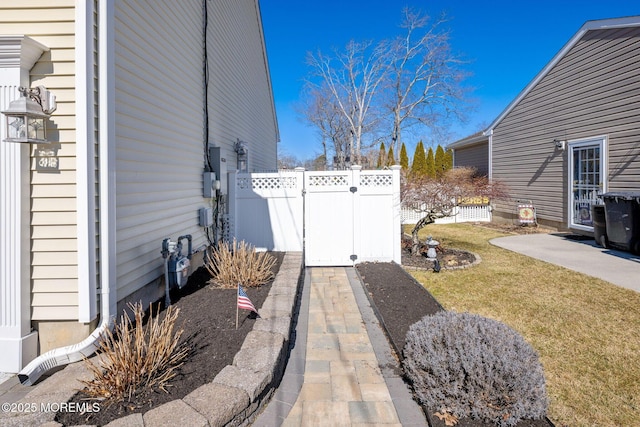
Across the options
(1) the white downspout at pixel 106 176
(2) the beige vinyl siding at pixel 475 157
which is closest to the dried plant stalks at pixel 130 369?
(1) the white downspout at pixel 106 176

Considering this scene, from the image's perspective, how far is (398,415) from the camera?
2371mm

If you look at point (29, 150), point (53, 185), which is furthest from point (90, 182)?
point (29, 150)

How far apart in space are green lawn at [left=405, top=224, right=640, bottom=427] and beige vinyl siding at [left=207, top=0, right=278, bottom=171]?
181 inches

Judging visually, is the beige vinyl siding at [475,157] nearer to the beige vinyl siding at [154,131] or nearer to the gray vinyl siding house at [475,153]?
the gray vinyl siding house at [475,153]

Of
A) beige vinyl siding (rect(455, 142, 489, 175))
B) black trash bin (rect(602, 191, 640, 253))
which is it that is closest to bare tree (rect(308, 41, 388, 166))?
beige vinyl siding (rect(455, 142, 489, 175))

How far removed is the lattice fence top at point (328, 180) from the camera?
21.1ft

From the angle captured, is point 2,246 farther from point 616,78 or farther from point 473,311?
point 616,78

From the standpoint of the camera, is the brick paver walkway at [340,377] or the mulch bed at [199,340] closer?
the mulch bed at [199,340]

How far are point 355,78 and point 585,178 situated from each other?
1753 cm

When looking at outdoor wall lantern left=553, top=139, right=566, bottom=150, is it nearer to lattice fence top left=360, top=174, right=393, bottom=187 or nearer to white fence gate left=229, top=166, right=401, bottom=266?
white fence gate left=229, top=166, right=401, bottom=266

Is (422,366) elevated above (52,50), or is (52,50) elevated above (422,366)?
(52,50)

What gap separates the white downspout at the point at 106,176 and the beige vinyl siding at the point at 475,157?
14836mm

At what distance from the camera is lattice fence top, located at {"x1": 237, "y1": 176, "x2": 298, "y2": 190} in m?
6.52

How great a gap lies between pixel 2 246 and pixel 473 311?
4.68 m
